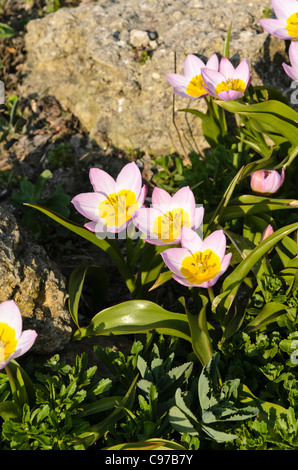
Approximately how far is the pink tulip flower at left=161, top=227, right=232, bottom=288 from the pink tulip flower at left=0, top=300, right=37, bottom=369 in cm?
57

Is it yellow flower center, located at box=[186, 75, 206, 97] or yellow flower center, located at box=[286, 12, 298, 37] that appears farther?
yellow flower center, located at box=[186, 75, 206, 97]

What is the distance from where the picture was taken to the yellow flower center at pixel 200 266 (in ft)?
6.34

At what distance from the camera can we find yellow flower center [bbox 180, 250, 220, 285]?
1933mm

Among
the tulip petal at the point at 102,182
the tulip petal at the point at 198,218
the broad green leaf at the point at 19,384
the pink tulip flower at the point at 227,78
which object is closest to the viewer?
the broad green leaf at the point at 19,384

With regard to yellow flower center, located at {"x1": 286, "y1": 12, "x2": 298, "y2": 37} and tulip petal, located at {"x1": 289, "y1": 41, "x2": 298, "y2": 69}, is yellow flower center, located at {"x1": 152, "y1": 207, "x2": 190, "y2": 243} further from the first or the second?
yellow flower center, located at {"x1": 286, "y1": 12, "x2": 298, "y2": 37}

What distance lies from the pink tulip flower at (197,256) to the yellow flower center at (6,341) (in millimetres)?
Answer: 611

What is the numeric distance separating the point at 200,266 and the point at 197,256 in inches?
2.0

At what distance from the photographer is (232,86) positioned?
8.29ft

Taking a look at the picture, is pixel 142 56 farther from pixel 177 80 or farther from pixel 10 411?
pixel 10 411

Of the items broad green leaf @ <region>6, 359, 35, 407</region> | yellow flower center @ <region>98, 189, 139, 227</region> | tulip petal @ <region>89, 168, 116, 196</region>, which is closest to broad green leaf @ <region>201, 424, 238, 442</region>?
broad green leaf @ <region>6, 359, 35, 407</region>

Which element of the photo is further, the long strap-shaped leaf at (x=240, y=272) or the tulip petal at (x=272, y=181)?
the tulip petal at (x=272, y=181)

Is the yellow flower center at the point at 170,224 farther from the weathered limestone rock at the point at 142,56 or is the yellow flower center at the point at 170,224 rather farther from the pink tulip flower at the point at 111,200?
the weathered limestone rock at the point at 142,56

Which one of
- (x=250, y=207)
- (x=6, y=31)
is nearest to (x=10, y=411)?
(x=250, y=207)

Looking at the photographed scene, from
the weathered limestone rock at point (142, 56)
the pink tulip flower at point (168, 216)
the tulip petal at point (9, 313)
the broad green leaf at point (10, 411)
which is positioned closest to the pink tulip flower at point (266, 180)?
the pink tulip flower at point (168, 216)
